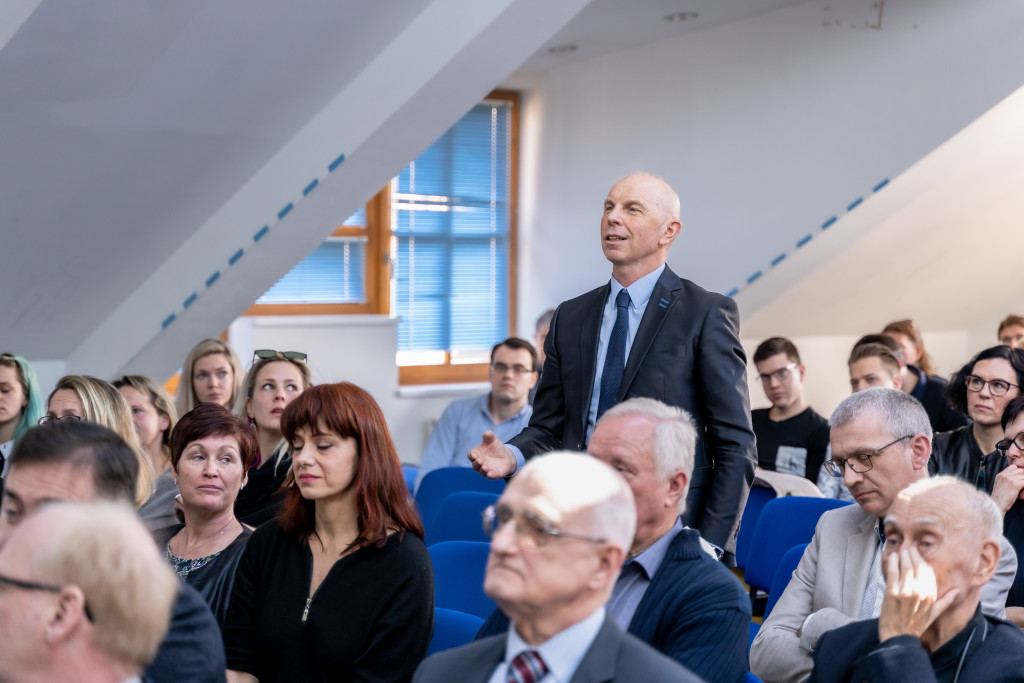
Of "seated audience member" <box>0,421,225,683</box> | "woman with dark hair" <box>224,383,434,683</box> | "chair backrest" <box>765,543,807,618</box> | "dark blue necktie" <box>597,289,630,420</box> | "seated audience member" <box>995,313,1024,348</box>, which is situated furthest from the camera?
"seated audience member" <box>995,313,1024,348</box>

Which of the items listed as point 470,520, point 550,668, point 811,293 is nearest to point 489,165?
point 811,293

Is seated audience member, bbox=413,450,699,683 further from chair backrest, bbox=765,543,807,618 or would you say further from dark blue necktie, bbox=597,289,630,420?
chair backrest, bbox=765,543,807,618

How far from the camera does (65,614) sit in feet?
4.13

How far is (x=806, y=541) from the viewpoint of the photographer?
3.06m

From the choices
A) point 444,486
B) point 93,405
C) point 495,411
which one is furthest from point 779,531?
point 93,405

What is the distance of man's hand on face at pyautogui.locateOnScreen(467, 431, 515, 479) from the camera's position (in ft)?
7.00

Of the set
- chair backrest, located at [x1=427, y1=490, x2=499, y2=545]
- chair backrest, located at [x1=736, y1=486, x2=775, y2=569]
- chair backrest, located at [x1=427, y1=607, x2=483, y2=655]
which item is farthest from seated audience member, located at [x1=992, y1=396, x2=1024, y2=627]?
chair backrest, located at [x1=427, y1=490, x2=499, y2=545]

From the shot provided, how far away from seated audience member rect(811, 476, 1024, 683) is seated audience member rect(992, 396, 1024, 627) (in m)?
0.78

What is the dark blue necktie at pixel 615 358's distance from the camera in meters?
2.38

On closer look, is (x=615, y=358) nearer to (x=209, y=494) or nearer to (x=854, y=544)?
(x=854, y=544)

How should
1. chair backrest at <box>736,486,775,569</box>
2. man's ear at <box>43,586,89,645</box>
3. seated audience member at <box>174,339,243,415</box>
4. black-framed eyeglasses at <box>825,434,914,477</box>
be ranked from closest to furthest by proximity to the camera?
man's ear at <box>43,586,89,645</box>
black-framed eyeglasses at <box>825,434,914,477</box>
chair backrest at <box>736,486,775,569</box>
seated audience member at <box>174,339,243,415</box>

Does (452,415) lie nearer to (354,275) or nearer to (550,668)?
(354,275)

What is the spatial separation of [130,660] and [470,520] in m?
1.91

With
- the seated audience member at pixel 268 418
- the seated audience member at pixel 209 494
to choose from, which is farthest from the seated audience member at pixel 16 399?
the seated audience member at pixel 209 494
